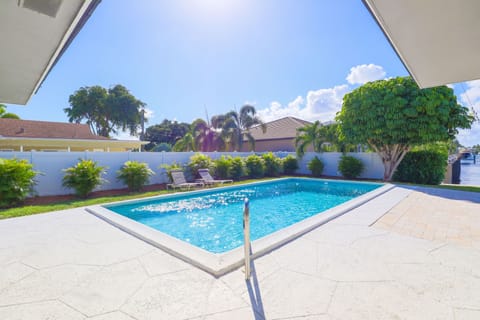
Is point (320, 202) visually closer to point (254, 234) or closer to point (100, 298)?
point (254, 234)

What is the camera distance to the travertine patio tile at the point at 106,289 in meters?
2.44

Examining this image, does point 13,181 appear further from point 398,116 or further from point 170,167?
point 398,116

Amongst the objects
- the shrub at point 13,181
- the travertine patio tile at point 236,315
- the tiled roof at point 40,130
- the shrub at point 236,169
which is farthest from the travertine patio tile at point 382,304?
the tiled roof at point 40,130

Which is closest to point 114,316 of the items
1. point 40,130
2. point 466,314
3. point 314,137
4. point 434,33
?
point 466,314

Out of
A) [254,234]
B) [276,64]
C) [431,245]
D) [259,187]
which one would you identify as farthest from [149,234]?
[276,64]

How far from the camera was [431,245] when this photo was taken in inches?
154

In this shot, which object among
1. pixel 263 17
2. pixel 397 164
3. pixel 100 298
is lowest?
pixel 100 298

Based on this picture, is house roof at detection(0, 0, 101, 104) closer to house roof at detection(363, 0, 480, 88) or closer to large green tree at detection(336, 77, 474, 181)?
house roof at detection(363, 0, 480, 88)

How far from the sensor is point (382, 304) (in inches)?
94.3

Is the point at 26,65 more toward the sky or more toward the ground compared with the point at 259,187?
more toward the sky

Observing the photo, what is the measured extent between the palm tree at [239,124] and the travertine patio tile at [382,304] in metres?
19.4

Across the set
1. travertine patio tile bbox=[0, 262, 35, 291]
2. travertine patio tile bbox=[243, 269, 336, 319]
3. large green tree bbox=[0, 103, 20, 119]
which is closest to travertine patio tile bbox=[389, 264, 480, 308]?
travertine patio tile bbox=[243, 269, 336, 319]

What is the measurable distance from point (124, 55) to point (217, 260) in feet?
46.0

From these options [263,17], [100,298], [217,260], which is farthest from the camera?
[263,17]
